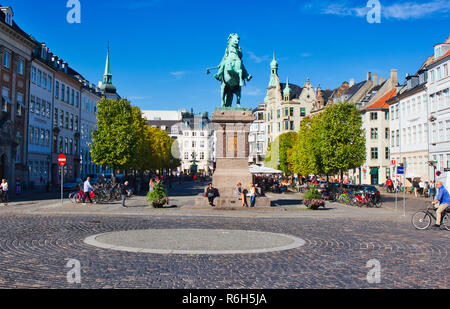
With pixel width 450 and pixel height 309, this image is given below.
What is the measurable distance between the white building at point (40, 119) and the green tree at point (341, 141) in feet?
105

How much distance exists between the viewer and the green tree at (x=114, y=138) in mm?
43875

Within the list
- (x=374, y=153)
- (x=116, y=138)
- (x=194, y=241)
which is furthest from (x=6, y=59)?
(x=374, y=153)

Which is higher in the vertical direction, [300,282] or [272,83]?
[272,83]

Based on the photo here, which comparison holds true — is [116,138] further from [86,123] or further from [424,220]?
[424,220]

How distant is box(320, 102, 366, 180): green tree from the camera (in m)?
38.9

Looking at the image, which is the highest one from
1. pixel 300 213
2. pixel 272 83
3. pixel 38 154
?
pixel 272 83

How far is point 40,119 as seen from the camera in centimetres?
5334

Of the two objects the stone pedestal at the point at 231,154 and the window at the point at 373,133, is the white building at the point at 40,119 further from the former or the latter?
the window at the point at 373,133

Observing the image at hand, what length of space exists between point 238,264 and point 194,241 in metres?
3.32

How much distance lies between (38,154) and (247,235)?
45038 millimetres
